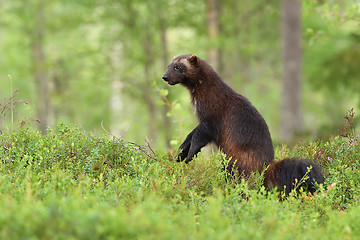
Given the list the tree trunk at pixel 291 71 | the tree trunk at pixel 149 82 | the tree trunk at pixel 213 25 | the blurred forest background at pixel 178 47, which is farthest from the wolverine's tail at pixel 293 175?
the tree trunk at pixel 149 82

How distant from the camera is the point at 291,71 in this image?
13289 millimetres

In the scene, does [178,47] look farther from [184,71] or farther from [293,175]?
[293,175]

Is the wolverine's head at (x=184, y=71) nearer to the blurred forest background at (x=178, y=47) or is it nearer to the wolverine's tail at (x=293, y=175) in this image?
the wolverine's tail at (x=293, y=175)

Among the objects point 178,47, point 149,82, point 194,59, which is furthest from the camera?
point 178,47

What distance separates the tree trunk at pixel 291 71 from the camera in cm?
1309

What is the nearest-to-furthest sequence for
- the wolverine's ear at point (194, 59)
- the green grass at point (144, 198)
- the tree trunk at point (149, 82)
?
the green grass at point (144, 198), the wolverine's ear at point (194, 59), the tree trunk at point (149, 82)

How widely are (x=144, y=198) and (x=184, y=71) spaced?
7.56 feet

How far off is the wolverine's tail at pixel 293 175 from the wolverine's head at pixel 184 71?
1594 mm

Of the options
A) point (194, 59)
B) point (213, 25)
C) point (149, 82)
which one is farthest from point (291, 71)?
point (194, 59)

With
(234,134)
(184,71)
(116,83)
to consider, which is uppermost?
(116,83)

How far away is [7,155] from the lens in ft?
15.8

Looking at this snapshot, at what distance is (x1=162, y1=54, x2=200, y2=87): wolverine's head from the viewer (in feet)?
18.6

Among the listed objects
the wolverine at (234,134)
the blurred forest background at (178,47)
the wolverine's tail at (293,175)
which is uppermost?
the blurred forest background at (178,47)

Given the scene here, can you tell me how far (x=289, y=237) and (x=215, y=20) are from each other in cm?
1226
